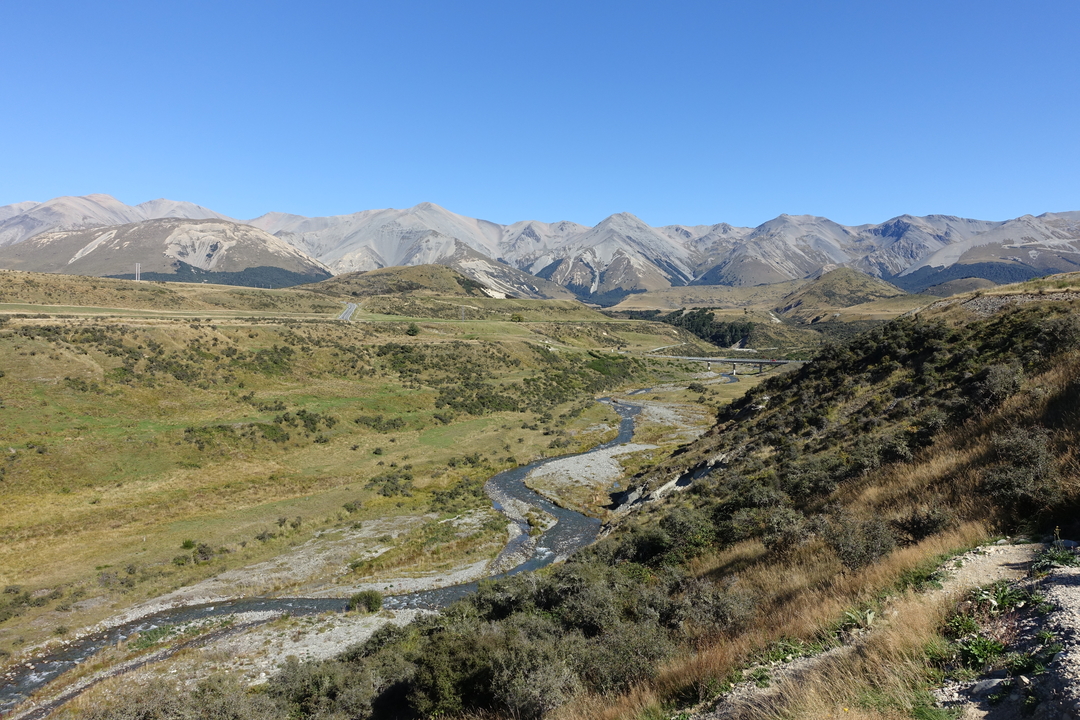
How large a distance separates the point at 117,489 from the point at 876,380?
63.5 metres

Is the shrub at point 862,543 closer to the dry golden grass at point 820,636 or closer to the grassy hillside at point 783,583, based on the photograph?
the grassy hillside at point 783,583

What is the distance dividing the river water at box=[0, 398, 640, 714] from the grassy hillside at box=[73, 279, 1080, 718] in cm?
886

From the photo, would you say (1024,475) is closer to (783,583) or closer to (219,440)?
(783,583)

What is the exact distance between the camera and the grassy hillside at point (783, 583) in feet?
26.3

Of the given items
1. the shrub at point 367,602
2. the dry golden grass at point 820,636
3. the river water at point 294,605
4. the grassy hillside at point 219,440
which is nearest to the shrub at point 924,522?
the dry golden grass at point 820,636

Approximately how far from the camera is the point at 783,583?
1207cm

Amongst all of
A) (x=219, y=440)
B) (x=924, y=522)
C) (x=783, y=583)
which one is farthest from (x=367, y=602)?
(x=219, y=440)

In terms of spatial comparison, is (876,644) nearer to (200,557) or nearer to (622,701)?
(622,701)

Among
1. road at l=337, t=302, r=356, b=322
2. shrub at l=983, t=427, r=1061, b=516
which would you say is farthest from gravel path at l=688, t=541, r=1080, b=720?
road at l=337, t=302, r=356, b=322

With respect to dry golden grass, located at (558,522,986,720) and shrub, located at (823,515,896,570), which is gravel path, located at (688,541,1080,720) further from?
shrub, located at (823,515,896,570)

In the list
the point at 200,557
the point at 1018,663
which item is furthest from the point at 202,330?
the point at 1018,663

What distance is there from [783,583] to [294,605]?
29.2m

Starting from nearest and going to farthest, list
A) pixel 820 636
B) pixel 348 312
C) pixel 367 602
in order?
1. pixel 820 636
2. pixel 367 602
3. pixel 348 312

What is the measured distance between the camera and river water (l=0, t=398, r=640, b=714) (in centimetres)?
2313
